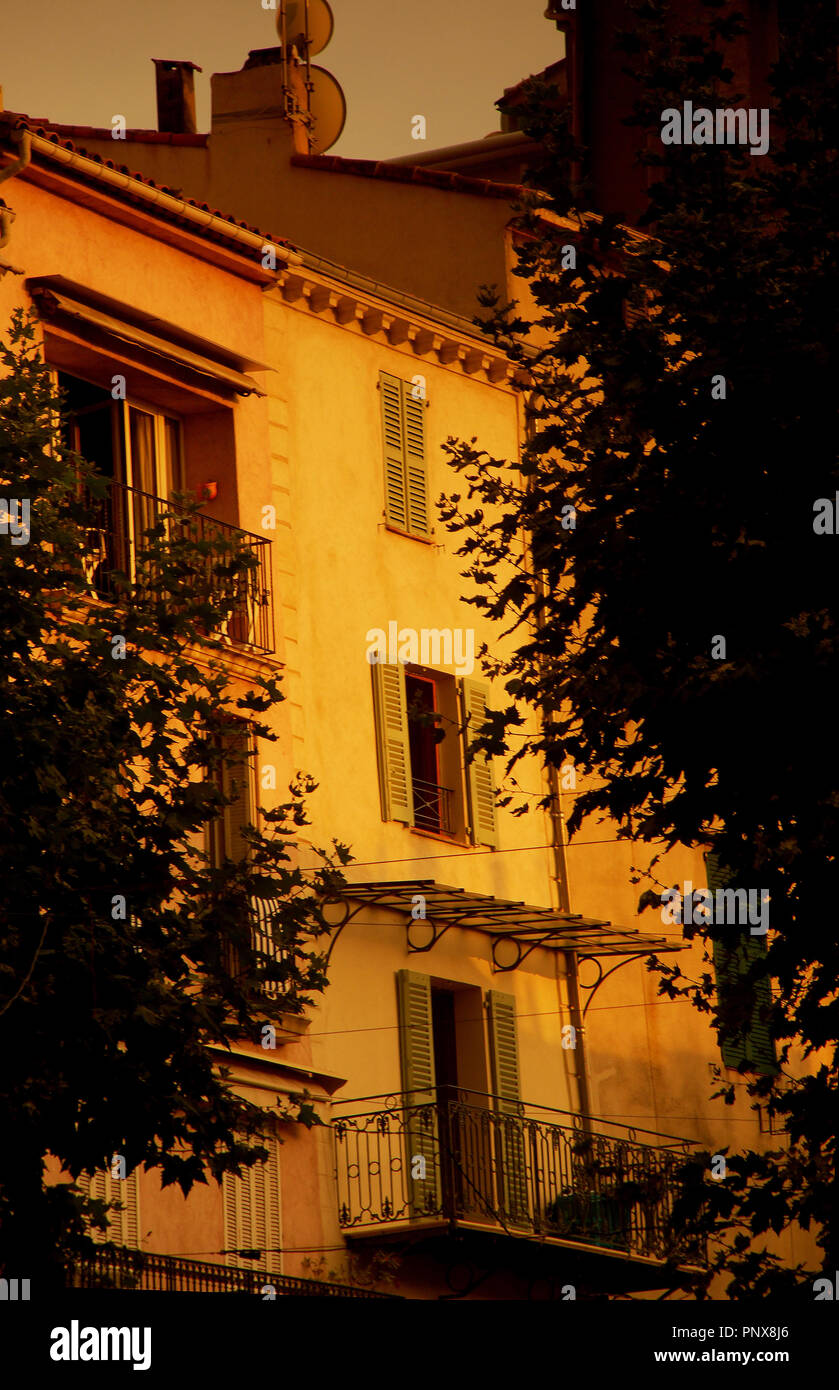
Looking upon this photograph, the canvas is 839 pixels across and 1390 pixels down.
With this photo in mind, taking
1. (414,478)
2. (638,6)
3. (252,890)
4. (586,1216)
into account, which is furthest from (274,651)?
(638,6)

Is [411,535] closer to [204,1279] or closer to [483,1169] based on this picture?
[483,1169]

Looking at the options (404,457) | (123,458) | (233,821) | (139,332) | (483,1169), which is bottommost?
(483,1169)

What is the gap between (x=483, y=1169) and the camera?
82.3ft

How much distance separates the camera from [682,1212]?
1382 cm

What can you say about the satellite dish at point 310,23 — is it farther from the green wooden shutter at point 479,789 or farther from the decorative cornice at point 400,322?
the green wooden shutter at point 479,789

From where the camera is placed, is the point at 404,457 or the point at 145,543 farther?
the point at 404,457

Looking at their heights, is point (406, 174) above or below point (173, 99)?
below

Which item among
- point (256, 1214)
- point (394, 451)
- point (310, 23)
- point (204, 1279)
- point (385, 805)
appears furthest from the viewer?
point (310, 23)

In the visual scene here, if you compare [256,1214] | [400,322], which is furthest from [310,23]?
[256,1214]

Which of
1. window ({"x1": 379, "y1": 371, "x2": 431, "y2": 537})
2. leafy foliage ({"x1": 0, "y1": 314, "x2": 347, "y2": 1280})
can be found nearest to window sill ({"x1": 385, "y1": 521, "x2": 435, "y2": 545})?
window ({"x1": 379, "y1": 371, "x2": 431, "y2": 537})

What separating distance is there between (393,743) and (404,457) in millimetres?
3150

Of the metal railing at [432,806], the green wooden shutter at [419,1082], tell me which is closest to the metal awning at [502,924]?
the green wooden shutter at [419,1082]

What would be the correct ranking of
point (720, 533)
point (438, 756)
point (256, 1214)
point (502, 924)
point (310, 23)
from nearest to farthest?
point (720, 533) → point (256, 1214) → point (502, 924) → point (438, 756) → point (310, 23)

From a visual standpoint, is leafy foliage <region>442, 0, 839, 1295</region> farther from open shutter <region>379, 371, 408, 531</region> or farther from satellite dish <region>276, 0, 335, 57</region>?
satellite dish <region>276, 0, 335, 57</region>
